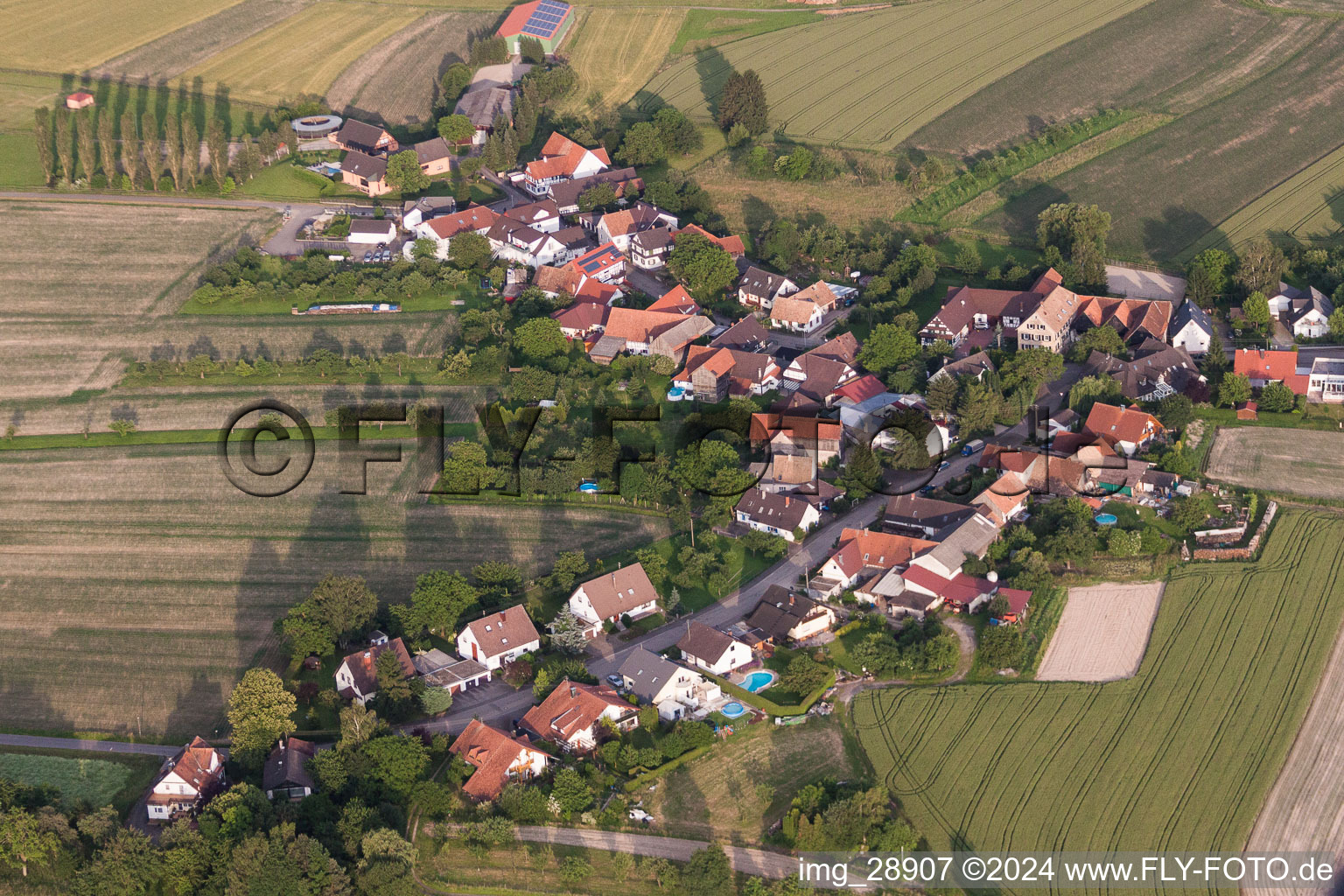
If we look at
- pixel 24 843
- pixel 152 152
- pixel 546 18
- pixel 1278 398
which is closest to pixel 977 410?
pixel 1278 398

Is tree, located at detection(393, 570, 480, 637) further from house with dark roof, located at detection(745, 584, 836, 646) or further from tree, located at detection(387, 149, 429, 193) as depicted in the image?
tree, located at detection(387, 149, 429, 193)

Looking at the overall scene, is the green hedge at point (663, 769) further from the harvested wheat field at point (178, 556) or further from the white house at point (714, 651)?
the harvested wheat field at point (178, 556)

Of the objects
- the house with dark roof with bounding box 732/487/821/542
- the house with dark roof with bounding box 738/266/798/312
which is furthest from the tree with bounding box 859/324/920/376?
the house with dark roof with bounding box 732/487/821/542

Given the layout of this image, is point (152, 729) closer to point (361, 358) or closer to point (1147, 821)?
point (361, 358)

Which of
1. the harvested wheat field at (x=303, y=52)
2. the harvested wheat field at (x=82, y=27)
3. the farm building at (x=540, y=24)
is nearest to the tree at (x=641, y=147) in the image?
the farm building at (x=540, y=24)

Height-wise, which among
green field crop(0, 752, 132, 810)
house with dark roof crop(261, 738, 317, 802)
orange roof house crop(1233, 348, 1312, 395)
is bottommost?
green field crop(0, 752, 132, 810)

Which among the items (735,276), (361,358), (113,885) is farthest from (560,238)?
(113,885)
